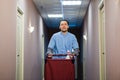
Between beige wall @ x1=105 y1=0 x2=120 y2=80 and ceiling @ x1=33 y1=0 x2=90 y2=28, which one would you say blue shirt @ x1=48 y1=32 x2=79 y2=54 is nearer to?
beige wall @ x1=105 y1=0 x2=120 y2=80

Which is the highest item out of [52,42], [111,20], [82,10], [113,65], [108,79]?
[82,10]

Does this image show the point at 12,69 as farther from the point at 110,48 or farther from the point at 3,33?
the point at 110,48

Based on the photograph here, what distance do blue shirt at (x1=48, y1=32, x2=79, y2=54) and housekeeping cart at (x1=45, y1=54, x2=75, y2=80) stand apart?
35 cm

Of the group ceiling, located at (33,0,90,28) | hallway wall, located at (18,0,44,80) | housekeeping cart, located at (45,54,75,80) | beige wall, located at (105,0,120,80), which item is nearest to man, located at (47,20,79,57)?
housekeeping cart, located at (45,54,75,80)

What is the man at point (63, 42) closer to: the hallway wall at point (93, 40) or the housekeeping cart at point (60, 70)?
the housekeeping cart at point (60, 70)

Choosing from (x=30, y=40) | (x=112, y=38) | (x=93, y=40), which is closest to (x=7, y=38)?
(x=112, y=38)

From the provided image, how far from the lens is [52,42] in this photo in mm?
4625

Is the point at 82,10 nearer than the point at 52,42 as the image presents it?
No

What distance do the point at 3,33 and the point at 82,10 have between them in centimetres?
567

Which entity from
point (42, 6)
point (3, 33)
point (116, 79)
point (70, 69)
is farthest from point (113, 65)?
point (42, 6)

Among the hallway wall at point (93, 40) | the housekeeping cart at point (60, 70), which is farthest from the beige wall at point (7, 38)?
the hallway wall at point (93, 40)

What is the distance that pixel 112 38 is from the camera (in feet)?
13.7

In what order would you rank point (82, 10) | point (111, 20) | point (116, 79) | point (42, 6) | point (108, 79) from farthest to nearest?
point (82, 10) < point (42, 6) < point (108, 79) < point (111, 20) < point (116, 79)

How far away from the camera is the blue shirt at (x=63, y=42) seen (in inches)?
182
